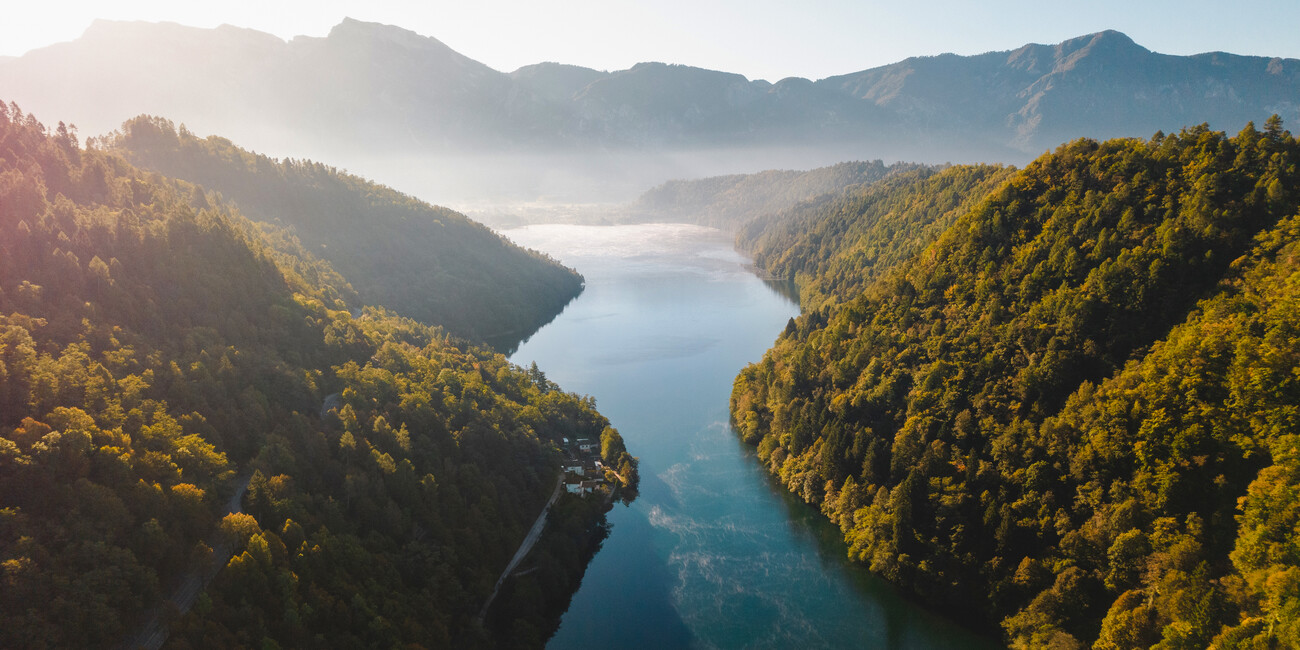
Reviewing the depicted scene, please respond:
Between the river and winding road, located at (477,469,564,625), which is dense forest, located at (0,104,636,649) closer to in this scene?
winding road, located at (477,469,564,625)

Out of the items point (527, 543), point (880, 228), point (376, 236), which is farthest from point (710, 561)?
point (376, 236)

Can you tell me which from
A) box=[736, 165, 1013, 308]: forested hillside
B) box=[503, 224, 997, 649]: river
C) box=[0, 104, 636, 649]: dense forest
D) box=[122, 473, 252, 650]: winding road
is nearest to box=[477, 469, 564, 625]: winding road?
box=[0, 104, 636, 649]: dense forest

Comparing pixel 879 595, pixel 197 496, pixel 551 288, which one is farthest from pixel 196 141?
pixel 879 595

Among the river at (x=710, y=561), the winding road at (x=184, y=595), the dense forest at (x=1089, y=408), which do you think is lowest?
the river at (x=710, y=561)

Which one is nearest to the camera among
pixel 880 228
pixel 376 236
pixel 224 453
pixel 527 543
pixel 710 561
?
pixel 224 453

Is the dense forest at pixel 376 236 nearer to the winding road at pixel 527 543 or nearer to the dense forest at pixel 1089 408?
the winding road at pixel 527 543

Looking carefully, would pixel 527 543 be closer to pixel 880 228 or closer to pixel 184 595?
pixel 184 595

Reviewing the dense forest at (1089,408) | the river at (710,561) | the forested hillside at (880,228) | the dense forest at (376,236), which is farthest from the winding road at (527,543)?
the dense forest at (376,236)

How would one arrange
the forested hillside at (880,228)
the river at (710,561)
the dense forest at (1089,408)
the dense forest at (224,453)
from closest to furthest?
the dense forest at (224,453) < the dense forest at (1089,408) < the river at (710,561) < the forested hillside at (880,228)
